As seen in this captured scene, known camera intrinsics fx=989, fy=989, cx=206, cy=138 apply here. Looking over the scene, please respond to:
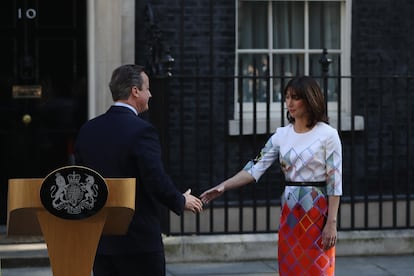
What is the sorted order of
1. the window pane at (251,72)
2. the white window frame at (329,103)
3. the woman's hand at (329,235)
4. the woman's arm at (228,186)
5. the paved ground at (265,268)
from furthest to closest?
the window pane at (251,72) → the white window frame at (329,103) → the paved ground at (265,268) → the woman's arm at (228,186) → the woman's hand at (329,235)

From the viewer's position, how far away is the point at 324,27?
32.9 ft

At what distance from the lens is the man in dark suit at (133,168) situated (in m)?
4.70

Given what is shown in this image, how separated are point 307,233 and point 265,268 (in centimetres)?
317

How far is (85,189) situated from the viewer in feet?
14.3

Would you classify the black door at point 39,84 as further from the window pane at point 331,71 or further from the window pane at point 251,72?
the window pane at point 331,71

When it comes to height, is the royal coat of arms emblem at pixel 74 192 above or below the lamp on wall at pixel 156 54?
below

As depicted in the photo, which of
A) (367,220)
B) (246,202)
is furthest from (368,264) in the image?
(246,202)

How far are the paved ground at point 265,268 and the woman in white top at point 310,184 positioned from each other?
2865 millimetres

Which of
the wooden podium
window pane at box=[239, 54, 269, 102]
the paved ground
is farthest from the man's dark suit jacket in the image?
window pane at box=[239, 54, 269, 102]

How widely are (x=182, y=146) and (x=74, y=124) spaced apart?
1.46 m

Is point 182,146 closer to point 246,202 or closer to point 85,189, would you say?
point 246,202

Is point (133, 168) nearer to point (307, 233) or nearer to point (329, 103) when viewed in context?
point (307, 233)

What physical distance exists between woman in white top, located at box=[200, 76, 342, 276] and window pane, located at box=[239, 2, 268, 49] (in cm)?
484

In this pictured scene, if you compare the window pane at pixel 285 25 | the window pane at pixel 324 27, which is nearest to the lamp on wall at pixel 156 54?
the window pane at pixel 285 25
